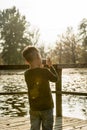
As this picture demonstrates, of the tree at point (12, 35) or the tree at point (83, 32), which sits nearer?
the tree at point (12, 35)

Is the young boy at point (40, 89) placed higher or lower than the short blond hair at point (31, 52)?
lower

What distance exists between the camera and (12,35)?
62406 mm

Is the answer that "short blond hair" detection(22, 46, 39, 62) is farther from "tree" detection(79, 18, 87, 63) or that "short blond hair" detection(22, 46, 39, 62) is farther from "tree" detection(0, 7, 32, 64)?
"tree" detection(79, 18, 87, 63)

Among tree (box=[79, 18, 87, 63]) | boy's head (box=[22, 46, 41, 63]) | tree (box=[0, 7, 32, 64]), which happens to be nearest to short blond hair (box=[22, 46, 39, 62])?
boy's head (box=[22, 46, 41, 63])

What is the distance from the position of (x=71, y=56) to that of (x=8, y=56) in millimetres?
22749

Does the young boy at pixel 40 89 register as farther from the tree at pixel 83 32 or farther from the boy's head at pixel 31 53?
the tree at pixel 83 32

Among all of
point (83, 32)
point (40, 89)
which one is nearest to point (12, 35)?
point (83, 32)

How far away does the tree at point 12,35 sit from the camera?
2331 inches

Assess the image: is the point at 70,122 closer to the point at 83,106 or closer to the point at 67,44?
the point at 83,106

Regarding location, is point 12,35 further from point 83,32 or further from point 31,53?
point 31,53

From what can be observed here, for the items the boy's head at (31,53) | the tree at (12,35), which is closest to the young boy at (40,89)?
the boy's head at (31,53)

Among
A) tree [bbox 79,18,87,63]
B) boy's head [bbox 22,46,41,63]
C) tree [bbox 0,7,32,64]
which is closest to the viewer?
boy's head [bbox 22,46,41,63]

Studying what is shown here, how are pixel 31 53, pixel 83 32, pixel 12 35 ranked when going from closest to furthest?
pixel 31 53 → pixel 12 35 → pixel 83 32

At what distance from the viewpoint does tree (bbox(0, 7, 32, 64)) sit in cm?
5922
